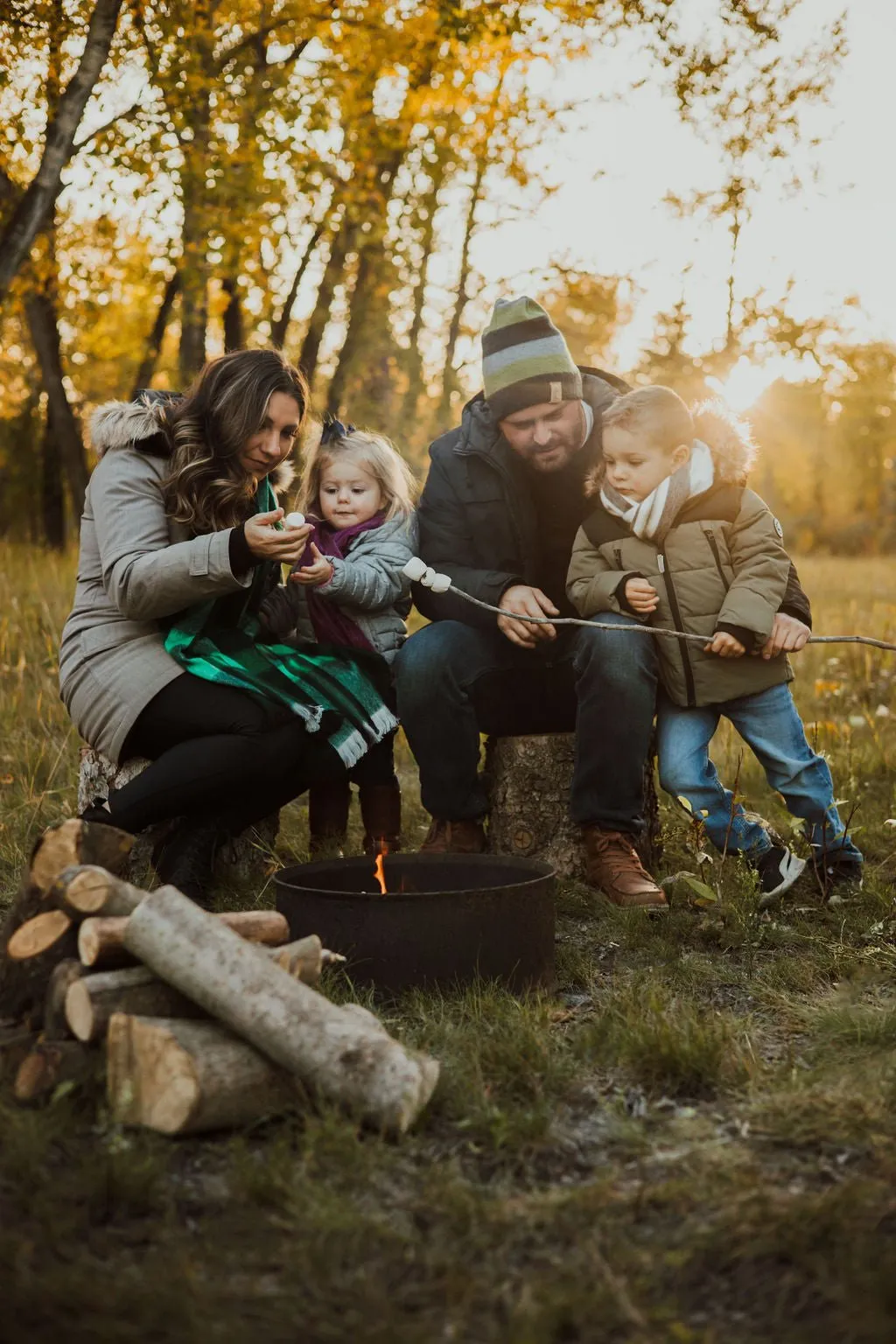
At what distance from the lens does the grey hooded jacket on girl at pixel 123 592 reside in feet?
11.5

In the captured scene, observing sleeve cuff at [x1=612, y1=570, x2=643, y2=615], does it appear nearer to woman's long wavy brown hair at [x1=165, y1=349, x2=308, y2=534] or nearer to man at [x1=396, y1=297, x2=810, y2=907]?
man at [x1=396, y1=297, x2=810, y2=907]

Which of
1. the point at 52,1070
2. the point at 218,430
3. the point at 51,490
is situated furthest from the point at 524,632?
the point at 51,490

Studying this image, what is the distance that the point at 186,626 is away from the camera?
11.9 ft

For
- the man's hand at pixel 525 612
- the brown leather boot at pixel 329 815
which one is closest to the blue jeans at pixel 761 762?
the man's hand at pixel 525 612

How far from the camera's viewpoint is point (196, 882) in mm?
3678

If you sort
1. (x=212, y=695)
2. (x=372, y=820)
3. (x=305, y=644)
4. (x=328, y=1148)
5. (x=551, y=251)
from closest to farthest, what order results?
1. (x=328, y=1148)
2. (x=212, y=695)
3. (x=305, y=644)
4. (x=372, y=820)
5. (x=551, y=251)

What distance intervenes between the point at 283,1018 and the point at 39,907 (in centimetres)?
66

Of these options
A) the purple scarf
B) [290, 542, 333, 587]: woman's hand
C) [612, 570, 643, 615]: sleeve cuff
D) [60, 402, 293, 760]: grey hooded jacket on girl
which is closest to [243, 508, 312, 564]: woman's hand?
[60, 402, 293, 760]: grey hooded jacket on girl

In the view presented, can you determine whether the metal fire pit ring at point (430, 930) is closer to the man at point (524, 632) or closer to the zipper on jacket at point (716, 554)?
the man at point (524, 632)

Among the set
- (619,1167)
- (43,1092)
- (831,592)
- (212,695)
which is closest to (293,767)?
(212,695)

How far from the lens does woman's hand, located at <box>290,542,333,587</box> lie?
146 inches

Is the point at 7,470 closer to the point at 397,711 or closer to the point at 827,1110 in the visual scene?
the point at 397,711

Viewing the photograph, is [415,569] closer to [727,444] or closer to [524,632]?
[524,632]

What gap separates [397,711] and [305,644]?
0.37 metres
